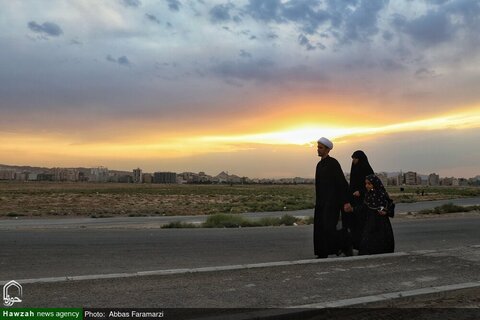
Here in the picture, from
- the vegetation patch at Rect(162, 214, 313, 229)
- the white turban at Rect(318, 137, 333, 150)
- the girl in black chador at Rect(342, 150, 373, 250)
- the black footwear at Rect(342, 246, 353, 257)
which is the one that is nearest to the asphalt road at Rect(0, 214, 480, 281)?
the black footwear at Rect(342, 246, 353, 257)

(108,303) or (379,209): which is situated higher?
(379,209)

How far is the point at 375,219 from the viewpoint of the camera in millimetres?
8945

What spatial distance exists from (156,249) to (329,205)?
4461mm

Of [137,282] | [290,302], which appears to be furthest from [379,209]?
[137,282]

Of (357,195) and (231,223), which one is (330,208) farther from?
(231,223)

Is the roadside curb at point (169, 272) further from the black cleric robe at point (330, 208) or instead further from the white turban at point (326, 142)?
the white turban at point (326, 142)

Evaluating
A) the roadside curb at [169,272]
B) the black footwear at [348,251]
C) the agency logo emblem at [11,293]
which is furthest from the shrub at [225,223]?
the agency logo emblem at [11,293]

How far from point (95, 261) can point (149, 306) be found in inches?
171

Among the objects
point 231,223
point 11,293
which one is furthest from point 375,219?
point 231,223

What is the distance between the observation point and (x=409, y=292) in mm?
6414

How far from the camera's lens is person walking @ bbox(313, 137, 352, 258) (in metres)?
9.00

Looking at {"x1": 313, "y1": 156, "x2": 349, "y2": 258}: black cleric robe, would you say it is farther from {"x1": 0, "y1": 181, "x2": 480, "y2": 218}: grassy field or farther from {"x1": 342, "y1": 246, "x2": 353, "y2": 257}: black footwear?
{"x1": 0, "y1": 181, "x2": 480, "y2": 218}: grassy field

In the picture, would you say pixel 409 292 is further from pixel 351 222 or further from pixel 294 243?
pixel 294 243

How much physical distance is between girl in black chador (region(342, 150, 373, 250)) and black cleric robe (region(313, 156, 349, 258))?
0.17 metres
